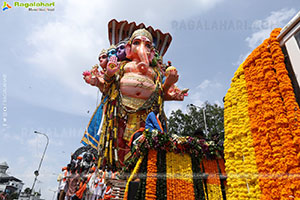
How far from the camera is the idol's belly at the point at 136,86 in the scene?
838 centimetres

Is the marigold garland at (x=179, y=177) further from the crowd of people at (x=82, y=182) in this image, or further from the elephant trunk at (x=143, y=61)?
the elephant trunk at (x=143, y=61)

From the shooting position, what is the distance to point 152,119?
18.6 feet

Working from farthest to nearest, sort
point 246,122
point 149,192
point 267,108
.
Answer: point 149,192 < point 246,122 < point 267,108

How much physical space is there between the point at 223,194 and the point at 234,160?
2566mm

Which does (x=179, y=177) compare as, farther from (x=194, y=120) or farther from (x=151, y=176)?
(x=194, y=120)

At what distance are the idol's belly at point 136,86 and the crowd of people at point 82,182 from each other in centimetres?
316

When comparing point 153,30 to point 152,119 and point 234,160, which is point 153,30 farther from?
point 234,160

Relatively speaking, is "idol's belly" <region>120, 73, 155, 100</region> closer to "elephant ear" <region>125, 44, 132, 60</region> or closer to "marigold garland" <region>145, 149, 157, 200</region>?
"elephant ear" <region>125, 44, 132, 60</region>

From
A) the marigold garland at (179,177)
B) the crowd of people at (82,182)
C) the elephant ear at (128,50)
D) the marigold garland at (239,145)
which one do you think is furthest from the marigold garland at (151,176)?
the elephant ear at (128,50)

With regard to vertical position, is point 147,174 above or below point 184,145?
below

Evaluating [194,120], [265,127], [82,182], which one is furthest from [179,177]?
[194,120]

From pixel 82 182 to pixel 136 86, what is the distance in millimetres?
4700

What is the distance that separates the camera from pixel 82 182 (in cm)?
855

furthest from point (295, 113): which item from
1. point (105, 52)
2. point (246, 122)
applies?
point (105, 52)
